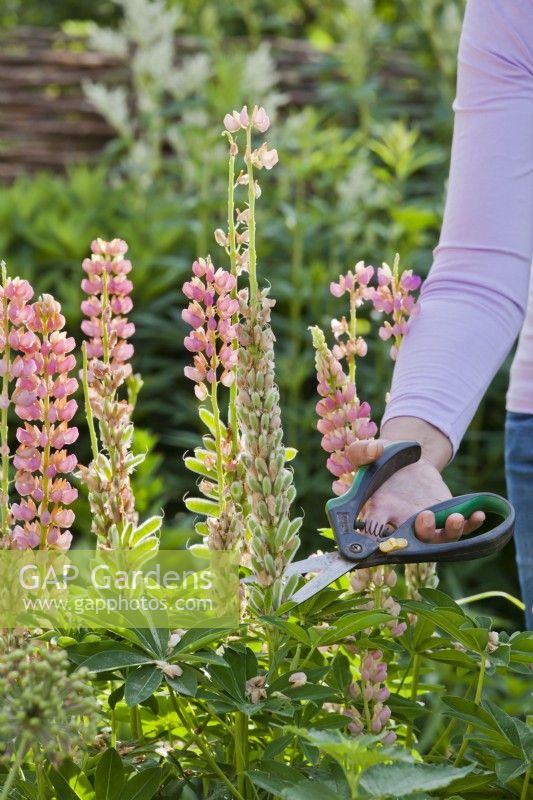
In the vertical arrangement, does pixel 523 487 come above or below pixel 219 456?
below

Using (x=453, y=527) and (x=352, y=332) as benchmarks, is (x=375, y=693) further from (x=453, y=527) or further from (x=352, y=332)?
(x=352, y=332)

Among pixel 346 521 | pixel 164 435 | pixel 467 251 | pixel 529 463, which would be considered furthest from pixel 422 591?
pixel 164 435

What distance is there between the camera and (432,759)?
1.03 m

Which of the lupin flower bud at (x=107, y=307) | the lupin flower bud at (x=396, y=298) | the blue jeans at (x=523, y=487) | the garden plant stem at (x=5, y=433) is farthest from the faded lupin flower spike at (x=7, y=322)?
the blue jeans at (x=523, y=487)

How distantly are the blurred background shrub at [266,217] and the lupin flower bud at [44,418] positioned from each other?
67.7 inches

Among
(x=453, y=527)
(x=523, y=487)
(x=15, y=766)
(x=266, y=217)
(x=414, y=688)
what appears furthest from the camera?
(x=266, y=217)

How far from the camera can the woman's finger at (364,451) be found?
101 cm

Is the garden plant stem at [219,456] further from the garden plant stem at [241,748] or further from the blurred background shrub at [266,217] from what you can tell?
the blurred background shrub at [266,217]

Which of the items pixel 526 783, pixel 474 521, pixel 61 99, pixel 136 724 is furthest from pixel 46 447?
pixel 61 99

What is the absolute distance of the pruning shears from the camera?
0.97 m

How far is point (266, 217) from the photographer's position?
14.1 ft

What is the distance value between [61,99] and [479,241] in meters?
4.59

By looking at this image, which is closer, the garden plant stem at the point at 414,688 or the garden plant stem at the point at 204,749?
the garden plant stem at the point at 204,749

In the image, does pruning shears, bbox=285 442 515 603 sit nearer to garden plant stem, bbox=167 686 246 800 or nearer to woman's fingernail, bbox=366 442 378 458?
woman's fingernail, bbox=366 442 378 458
